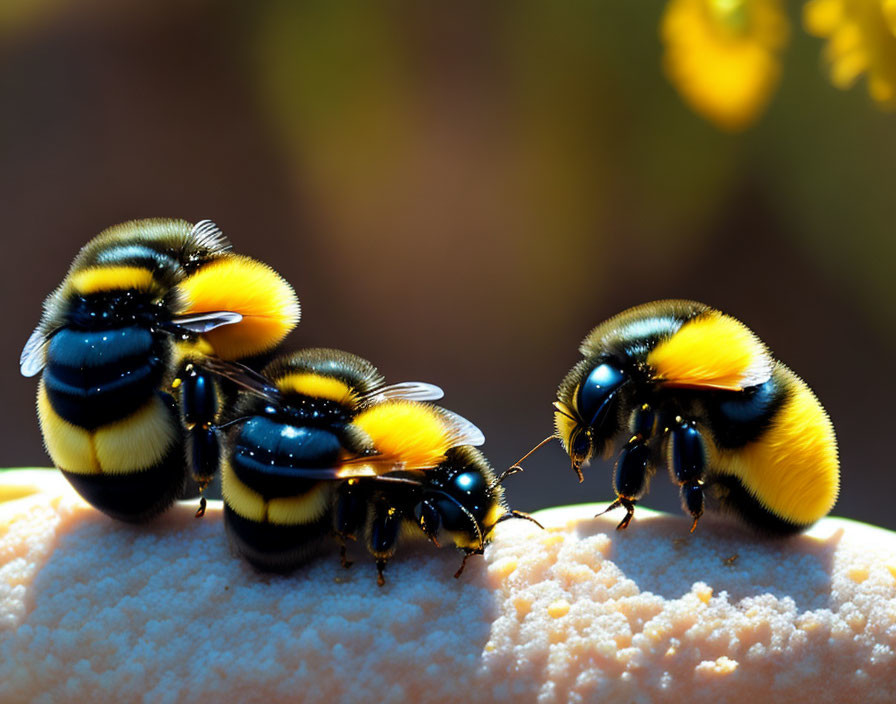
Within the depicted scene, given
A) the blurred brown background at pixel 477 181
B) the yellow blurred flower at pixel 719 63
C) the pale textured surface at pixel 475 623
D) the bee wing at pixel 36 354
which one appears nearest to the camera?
the pale textured surface at pixel 475 623

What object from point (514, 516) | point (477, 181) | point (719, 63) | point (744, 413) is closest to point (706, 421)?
point (744, 413)

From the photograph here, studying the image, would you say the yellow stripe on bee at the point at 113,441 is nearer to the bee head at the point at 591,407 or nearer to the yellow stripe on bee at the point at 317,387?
the yellow stripe on bee at the point at 317,387

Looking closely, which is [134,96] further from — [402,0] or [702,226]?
[702,226]

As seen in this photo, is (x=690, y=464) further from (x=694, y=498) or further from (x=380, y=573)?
(x=380, y=573)

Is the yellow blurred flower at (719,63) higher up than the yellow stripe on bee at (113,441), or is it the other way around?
the yellow blurred flower at (719,63)

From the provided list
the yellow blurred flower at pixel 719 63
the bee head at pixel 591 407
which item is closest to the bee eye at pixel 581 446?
the bee head at pixel 591 407

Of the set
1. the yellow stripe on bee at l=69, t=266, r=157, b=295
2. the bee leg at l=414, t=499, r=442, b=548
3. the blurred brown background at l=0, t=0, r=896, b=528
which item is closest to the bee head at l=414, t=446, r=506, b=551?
the bee leg at l=414, t=499, r=442, b=548
